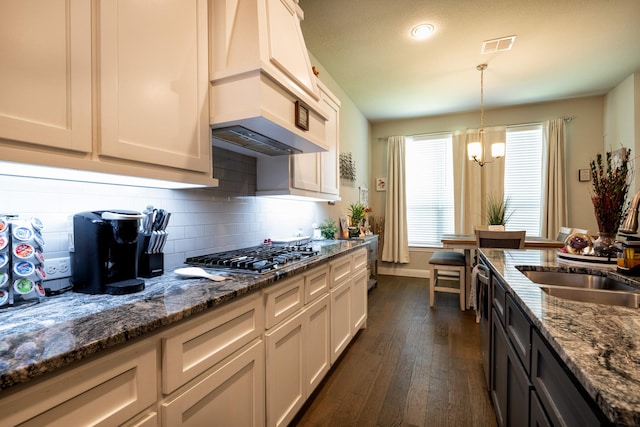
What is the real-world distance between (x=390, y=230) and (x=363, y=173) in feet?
3.69

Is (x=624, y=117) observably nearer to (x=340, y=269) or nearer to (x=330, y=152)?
(x=330, y=152)

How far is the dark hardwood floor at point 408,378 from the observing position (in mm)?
1754

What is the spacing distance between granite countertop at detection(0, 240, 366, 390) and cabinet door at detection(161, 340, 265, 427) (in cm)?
24

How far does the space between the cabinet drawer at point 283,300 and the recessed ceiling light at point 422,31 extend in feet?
8.11

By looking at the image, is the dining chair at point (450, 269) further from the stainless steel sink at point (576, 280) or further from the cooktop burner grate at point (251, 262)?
the cooktop burner grate at point (251, 262)

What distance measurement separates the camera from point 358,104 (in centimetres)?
463

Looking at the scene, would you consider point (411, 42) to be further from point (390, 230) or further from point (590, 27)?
point (390, 230)

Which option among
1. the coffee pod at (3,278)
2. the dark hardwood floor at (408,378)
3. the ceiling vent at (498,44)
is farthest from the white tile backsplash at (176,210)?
the ceiling vent at (498,44)

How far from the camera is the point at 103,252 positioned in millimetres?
1120

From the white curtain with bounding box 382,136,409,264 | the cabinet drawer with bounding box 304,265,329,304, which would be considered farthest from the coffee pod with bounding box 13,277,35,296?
the white curtain with bounding box 382,136,409,264

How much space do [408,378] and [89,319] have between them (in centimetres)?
202

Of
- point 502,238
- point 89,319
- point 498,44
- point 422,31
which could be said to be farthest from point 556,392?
point 498,44

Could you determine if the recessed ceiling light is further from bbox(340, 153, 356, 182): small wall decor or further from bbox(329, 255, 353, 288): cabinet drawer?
bbox(329, 255, 353, 288): cabinet drawer

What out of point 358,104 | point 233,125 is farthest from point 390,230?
point 233,125
